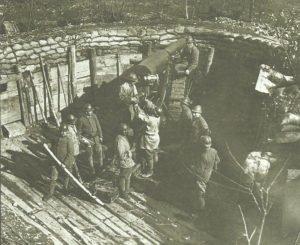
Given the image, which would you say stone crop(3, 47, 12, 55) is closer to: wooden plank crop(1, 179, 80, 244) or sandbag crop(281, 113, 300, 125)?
wooden plank crop(1, 179, 80, 244)

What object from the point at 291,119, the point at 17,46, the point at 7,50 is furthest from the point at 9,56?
the point at 291,119

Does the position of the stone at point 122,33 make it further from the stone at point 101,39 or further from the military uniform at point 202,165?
the military uniform at point 202,165

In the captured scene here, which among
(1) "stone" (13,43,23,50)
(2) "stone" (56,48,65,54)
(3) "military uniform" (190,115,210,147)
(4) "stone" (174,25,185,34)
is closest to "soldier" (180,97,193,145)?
(3) "military uniform" (190,115,210,147)

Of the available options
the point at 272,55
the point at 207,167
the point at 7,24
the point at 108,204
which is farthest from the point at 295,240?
the point at 7,24

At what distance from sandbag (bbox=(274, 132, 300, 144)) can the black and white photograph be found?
0.07ft

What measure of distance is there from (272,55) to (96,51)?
524 centimetres

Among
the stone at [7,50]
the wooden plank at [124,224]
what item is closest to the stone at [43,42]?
the stone at [7,50]

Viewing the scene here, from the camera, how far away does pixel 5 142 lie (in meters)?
11.7

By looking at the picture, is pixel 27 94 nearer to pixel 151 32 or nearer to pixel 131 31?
pixel 131 31

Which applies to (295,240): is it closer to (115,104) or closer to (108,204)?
(108,204)

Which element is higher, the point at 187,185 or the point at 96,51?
the point at 96,51

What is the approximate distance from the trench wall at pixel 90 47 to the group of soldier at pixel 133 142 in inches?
70.7

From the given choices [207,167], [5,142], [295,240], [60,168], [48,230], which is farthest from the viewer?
[5,142]

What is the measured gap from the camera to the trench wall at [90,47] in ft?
39.2
